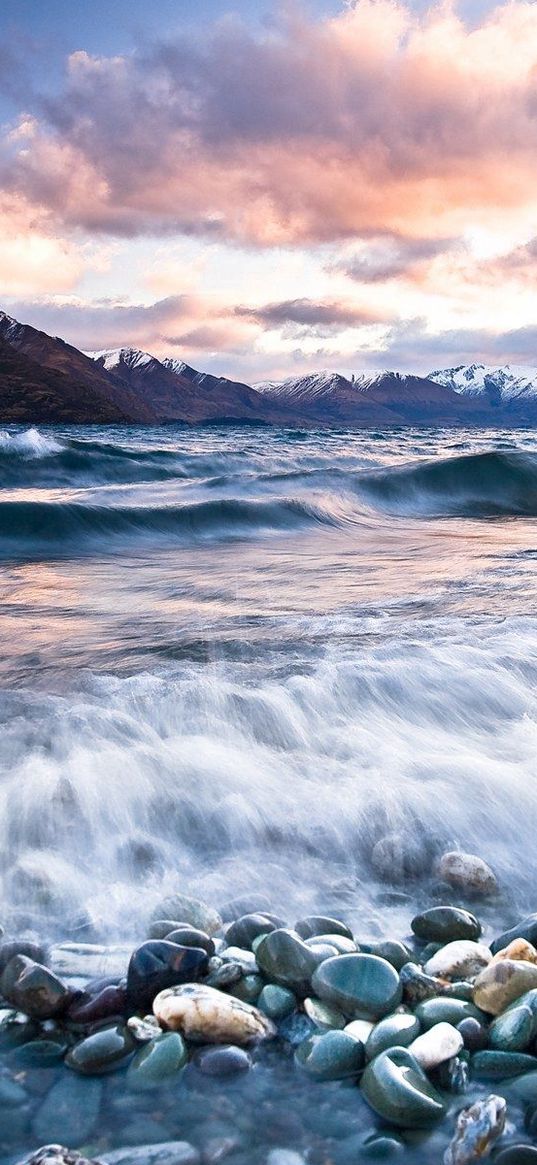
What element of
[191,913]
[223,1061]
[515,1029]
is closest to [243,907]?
[191,913]

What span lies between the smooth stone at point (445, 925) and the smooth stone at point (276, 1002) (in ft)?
1.71

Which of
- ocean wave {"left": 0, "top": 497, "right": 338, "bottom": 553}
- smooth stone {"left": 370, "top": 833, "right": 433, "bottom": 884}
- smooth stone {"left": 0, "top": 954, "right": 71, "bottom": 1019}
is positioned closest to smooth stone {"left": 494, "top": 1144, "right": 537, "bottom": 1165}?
smooth stone {"left": 0, "top": 954, "right": 71, "bottom": 1019}

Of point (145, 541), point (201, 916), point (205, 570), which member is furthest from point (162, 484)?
point (201, 916)

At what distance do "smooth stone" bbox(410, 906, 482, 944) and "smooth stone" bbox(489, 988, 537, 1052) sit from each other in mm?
480

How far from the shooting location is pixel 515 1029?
5.81ft

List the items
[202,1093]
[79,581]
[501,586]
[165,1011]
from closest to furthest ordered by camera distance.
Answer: [202,1093]
[165,1011]
[501,586]
[79,581]

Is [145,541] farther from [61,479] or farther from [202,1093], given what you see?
[202,1093]

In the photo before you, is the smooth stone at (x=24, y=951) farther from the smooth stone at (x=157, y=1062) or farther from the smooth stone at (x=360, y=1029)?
the smooth stone at (x=360, y=1029)

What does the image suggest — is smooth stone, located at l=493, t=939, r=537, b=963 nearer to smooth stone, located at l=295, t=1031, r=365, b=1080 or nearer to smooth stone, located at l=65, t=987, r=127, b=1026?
smooth stone, located at l=295, t=1031, r=365, b=1080

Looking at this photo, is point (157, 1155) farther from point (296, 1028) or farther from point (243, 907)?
point (243, 907)

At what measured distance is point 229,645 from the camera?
4781 mm

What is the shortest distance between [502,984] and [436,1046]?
251 mm

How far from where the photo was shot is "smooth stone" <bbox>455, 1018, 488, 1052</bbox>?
5.88 feet

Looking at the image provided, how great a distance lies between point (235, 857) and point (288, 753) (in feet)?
2.45
